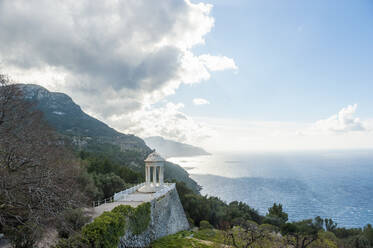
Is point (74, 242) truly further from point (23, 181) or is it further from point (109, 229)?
point (23, 181)

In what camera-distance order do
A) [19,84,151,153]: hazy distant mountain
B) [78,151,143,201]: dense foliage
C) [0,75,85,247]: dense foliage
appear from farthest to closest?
[19,84,151,153]: hazy distant mountain
[78,151,143,201]: dense foliage
[0,75,85,247]: dense foliage

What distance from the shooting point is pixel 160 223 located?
738 inches

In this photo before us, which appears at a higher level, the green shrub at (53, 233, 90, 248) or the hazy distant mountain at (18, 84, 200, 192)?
the hazy distant mountain at (18, 84, 200, 192)

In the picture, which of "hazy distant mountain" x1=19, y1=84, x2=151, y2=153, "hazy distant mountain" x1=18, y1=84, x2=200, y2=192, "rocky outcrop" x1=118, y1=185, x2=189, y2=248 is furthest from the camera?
"hazy distant mountain" x1=19, y1=84, x2=151, y2=153

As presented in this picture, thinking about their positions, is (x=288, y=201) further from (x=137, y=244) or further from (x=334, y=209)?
(x=137, y=244)

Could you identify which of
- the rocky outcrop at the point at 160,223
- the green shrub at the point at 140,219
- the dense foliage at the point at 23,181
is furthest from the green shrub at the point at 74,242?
the green shrub at the point at 140,219

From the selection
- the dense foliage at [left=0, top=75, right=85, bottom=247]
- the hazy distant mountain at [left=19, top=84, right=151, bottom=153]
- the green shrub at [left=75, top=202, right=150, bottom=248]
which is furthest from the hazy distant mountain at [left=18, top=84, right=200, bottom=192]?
the dense foliage at [left=0, top=75, right=85, bottom=247]

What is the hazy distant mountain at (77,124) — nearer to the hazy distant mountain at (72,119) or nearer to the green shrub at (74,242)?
the hazy distant mountain at (72,119)

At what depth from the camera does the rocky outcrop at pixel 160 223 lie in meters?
13.5

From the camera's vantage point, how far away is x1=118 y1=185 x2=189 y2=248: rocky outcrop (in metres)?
13.5

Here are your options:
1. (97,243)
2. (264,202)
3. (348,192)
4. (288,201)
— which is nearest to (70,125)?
(264,202)

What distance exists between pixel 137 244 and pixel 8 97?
38.9ft

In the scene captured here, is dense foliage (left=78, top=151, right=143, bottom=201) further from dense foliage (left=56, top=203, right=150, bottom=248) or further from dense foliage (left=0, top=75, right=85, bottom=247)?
dense foliage (left=56, top=203, right=150, bottom=248)

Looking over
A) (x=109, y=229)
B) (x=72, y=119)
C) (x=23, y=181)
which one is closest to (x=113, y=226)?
(x=109, y=229)
